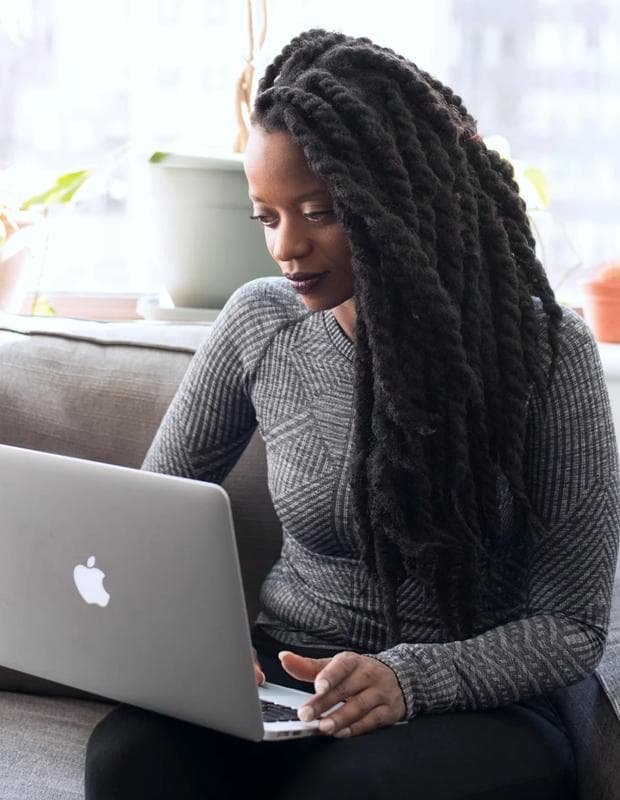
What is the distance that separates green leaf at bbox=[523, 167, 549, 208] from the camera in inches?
78.6

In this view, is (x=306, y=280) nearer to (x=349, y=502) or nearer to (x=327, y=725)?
(x=349, y=502)

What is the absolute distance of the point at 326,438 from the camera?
1247 mm

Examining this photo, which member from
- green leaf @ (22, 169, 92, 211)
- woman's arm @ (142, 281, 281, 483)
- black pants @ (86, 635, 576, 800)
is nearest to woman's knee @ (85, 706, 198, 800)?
black pants @ (86, 635, 576, 800)

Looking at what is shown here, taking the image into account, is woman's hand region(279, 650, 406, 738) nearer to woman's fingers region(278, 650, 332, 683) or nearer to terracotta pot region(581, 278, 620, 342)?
woman's fingers region(278, 650, 332, 683)

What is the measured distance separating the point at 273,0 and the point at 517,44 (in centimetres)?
45

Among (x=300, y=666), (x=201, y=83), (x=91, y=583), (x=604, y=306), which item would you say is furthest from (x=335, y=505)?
(x=201, y=83)

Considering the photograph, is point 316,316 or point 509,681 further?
point 316,316

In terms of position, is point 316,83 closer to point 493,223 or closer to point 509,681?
point 493,223

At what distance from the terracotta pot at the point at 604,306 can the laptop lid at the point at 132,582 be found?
123cm

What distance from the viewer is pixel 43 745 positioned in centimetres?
125

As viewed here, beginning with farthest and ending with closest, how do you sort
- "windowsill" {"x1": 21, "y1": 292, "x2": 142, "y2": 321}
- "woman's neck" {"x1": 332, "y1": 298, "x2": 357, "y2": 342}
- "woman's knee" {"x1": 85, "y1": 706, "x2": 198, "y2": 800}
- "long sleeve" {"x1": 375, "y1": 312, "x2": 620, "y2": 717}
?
1. "windowsill" {"x1": 21, "y1": 292, "x2": 142, "y2": 321}
2. "woman's neck" {"x1": 332, "y1": 298, "x2": 357, "y2": 342}
3. "long sleeve" {"x1": 375, "y1": 312, "x2": 620, "y2": 717}
4. "woman's knee" {"x1": 85, "y1": 706, "x2": 198, "y2": 800}

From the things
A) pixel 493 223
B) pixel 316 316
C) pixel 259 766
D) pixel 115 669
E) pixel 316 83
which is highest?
pixel 316 83

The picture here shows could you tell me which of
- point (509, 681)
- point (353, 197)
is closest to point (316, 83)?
point (353, 197)

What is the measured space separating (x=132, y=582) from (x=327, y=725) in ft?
0.73
